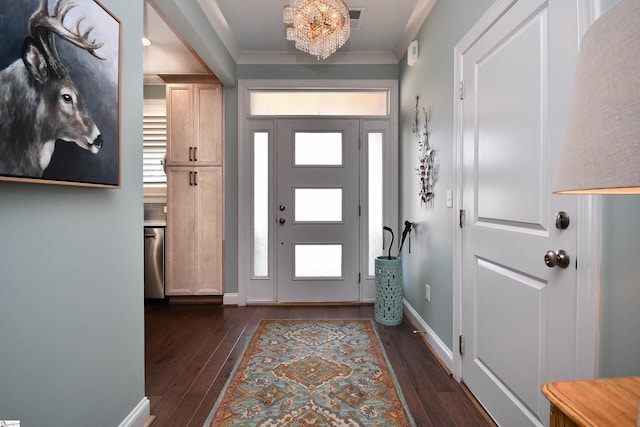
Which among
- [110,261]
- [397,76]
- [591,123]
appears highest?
[397,76]

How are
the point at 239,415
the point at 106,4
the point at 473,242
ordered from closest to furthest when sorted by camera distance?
1. the point at 106,4
2. the point at 239,415
3. the point at 473,242

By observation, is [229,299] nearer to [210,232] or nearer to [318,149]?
[210,232]

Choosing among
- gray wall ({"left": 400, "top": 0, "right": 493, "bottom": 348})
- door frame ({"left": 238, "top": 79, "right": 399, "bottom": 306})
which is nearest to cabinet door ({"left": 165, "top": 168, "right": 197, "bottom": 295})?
door frame ({"left": 238, "top": 79, "right": 399, "bottom": 306})

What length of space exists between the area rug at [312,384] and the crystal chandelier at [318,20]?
2187 millimetres

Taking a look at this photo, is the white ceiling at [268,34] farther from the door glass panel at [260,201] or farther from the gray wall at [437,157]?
the door glass panel at [260,201]

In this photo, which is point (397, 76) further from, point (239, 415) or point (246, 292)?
point (239, 415)

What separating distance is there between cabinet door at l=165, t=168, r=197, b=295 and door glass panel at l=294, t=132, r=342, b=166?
1211 mm

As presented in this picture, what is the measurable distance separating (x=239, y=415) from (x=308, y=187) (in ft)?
7.51

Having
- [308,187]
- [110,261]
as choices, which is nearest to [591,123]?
[110,261]

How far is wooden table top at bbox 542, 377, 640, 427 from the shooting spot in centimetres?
67

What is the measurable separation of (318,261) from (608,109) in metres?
3.22

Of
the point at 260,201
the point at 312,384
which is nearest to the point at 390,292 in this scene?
the point at 312,384

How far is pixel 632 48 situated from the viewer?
46cm

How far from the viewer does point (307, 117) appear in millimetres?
3523
